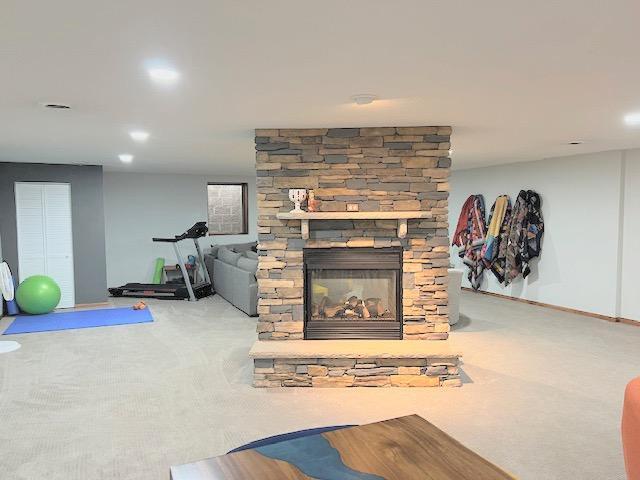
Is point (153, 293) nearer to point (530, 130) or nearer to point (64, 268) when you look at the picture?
point (64, 268)

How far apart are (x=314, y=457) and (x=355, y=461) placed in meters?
0.13

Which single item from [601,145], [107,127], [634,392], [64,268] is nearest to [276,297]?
[107,127]

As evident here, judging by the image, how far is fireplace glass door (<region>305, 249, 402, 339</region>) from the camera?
423 centimetres

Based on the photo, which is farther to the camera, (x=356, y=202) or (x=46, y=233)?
(x=46, y=233)

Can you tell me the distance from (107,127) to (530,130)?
332 centimetres

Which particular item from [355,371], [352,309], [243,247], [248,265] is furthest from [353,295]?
[243,247]

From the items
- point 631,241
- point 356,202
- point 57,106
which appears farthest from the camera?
point 631,241

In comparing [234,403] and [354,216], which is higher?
[354,216]

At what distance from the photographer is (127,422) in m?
3.45

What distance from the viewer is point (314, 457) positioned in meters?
1.66

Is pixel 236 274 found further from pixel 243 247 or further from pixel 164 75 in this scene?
pixel 164 75

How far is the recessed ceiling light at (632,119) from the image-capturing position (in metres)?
3.70

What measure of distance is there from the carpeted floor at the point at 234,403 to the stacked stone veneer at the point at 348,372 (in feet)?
0.31

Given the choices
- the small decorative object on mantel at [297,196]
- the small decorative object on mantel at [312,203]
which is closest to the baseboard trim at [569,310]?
the small decorative object on mantel at [312,203]
